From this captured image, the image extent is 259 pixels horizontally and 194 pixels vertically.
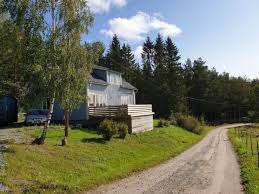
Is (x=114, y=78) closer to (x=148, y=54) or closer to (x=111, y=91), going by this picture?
(x=111, y=91)

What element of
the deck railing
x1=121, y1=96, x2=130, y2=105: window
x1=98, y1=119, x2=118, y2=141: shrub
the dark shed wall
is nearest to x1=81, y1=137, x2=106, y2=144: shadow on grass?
x1=98, y1=119, x2=118, y2=141: shrub

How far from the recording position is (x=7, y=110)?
3572 cm

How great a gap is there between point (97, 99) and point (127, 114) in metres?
7.80

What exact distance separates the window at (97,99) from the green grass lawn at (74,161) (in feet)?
25.0

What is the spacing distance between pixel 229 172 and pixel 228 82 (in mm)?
91766

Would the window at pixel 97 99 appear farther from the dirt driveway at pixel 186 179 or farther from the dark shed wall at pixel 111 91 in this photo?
the dirt driveway at pixel 186 179

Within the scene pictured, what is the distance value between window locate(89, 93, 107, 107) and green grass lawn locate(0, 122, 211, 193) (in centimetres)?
762

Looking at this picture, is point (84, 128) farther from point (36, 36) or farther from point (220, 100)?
point (220, 100)

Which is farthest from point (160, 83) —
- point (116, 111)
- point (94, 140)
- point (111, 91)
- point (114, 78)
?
point (94, 140)

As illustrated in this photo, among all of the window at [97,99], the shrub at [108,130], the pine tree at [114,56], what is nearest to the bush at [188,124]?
the window at [97,99]

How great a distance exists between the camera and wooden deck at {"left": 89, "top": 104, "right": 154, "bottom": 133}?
116 ft

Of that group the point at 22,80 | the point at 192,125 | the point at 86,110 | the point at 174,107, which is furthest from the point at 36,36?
the point at 174,107

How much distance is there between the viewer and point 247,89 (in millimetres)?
109125

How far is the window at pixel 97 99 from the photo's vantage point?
40438 millimetres
